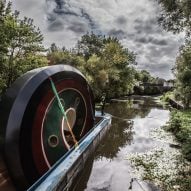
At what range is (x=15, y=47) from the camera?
15.5 metres

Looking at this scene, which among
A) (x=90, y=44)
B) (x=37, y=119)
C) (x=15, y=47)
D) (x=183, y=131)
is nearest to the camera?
(x=37, y=119)

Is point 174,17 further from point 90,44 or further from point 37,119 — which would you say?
point 90,44

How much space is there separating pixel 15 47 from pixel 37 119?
37.2 ft

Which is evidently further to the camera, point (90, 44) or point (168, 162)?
point (90, 44)

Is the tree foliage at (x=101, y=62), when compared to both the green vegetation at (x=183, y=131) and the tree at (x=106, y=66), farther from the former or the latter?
the green vegetation at (x=183, y=131)

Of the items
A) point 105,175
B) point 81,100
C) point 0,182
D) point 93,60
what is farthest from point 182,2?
point 93,60

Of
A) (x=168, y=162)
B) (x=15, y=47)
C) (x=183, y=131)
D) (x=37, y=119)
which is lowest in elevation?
(x=168, y=162)

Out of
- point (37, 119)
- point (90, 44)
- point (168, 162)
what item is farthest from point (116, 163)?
point (90, 44)

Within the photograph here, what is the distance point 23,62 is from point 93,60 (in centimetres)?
1681

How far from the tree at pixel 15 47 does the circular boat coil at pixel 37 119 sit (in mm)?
6871

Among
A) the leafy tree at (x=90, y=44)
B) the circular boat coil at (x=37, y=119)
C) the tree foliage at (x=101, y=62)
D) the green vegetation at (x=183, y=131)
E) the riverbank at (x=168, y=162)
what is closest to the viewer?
the circular boat coil at (x=37, y=119)

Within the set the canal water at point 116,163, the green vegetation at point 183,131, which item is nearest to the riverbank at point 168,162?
the green vegetation at point 183,131

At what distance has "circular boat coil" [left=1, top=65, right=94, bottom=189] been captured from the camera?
4949 millimetres

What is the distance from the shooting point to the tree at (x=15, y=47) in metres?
12.9
